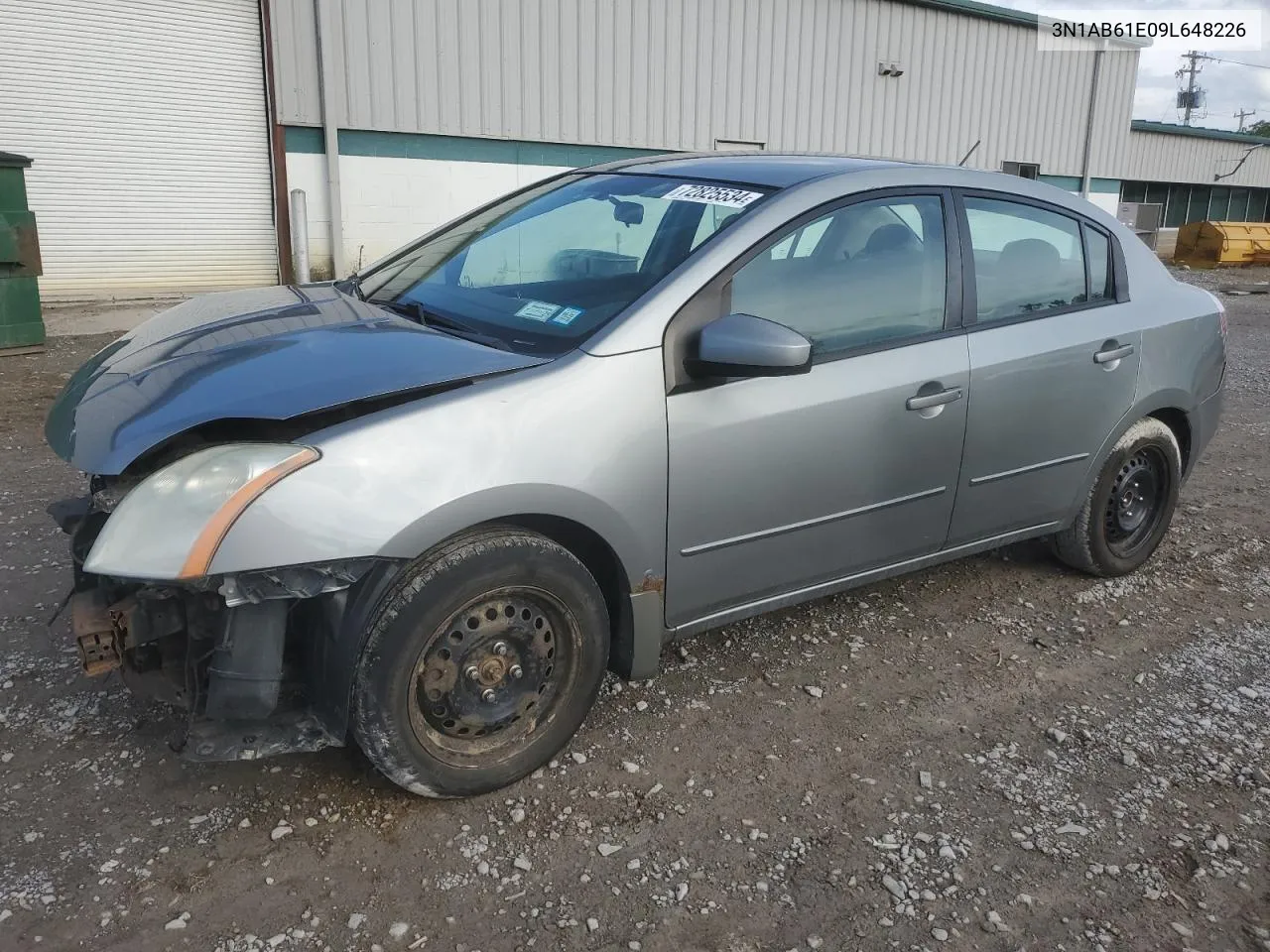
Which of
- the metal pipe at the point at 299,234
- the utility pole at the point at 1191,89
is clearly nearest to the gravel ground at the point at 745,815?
the metal pipe at the point at 299,234

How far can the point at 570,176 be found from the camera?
148 inches

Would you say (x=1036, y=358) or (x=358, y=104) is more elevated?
(x=358, y=104)

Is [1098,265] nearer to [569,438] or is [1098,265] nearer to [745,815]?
[569,438]

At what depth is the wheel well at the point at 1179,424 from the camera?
13.9 ft

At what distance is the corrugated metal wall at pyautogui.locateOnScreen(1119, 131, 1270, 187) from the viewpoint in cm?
2473

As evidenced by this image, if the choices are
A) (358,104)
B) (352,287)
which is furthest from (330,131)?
(352,287)

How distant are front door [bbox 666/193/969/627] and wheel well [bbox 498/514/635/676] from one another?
144mm

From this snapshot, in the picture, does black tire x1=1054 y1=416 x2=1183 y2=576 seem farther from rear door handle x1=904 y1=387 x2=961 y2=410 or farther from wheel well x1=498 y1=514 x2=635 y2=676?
wheel well x1=498 y1=514 x2=635 y2=676

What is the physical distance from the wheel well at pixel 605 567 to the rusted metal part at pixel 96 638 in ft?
3.25

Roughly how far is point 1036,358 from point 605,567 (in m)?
1.83

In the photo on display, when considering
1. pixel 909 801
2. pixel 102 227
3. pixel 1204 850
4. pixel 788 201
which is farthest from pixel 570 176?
pixel 102 227

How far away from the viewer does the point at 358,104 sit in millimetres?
12820

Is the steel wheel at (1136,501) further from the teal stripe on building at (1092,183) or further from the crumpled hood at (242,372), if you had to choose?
the teal stripe on building at (1092,183)

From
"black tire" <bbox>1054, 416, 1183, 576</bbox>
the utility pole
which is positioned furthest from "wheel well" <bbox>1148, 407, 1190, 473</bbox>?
the utility pole
